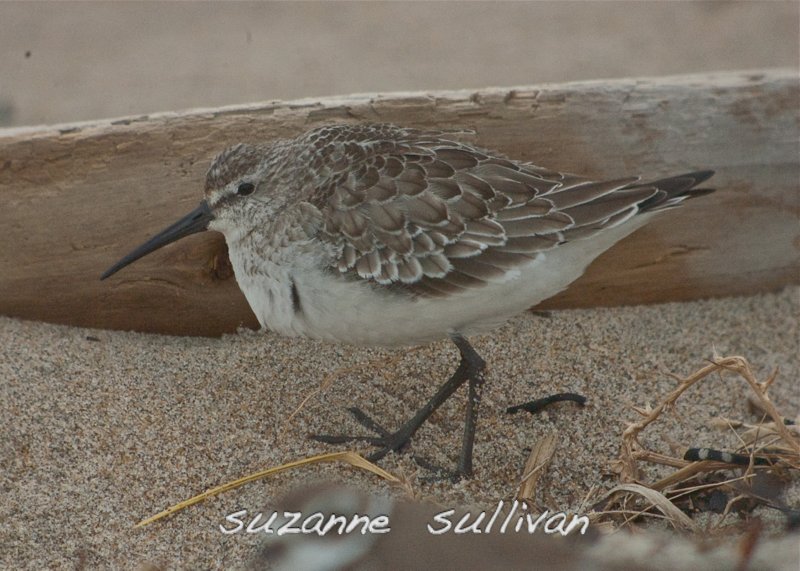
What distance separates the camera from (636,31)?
8320 mm

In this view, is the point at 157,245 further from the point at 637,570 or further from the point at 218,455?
the point at 637,570

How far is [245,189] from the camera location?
3549mm

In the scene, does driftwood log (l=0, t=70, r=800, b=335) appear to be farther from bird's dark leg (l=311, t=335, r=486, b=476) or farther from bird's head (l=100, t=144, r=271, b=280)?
bird's dark leg (l=311, t=335, r=486, b=476)

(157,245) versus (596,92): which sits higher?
(596,92)

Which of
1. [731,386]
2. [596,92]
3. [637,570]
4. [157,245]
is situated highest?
[596,92]

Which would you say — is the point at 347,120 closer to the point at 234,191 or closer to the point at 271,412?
the point at 234,191

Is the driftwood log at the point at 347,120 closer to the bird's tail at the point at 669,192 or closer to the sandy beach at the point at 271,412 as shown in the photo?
the sandy beach at the point at 271,412

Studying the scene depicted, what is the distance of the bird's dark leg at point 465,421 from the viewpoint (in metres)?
3.48

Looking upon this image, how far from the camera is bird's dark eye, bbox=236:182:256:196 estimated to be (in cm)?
354

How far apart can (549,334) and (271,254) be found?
137cm

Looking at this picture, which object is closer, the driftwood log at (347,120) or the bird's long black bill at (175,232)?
the bird's long black bill at (175,232)

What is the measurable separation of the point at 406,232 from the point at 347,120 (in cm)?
89

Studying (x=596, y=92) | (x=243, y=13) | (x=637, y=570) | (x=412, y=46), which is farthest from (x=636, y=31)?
(x=637, y=570)

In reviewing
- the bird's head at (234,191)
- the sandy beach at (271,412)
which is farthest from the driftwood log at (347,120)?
the bird's head at (234,191)
